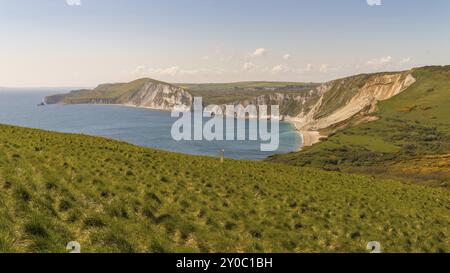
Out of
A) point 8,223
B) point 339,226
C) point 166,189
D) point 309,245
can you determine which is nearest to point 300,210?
point 339,226

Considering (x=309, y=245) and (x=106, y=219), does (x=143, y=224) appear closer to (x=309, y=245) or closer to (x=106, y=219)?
(x=106, y=219)

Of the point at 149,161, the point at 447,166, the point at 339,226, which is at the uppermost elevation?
the point at 149,161

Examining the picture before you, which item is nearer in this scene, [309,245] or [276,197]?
[309,245]

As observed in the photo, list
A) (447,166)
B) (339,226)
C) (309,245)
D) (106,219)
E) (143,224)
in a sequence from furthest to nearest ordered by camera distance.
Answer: (447,166) → (339,226) → (309,245) → (143,224) → (106,219)

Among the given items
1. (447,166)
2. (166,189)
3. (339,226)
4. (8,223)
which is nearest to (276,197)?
(339,226)

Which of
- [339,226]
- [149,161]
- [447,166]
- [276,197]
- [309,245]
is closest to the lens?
[309,245]
